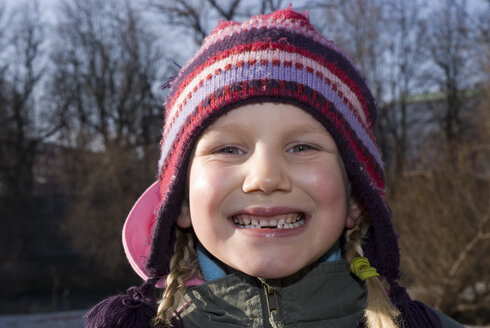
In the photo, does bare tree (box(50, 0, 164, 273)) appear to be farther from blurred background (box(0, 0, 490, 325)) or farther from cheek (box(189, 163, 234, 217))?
cheek (box(189, 163, 234, 217))

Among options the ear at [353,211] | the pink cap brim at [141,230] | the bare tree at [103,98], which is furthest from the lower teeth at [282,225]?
the bare tree at [103,98]

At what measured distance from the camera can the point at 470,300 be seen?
27.5 feet

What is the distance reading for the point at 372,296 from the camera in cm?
165

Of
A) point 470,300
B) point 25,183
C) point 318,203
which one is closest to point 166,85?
point 318,203

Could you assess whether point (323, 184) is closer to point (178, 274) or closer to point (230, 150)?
point (230, 150)

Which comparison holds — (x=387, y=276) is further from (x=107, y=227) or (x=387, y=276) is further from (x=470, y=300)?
(x=107, y=227)

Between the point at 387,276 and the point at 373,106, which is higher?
the point at 373,106

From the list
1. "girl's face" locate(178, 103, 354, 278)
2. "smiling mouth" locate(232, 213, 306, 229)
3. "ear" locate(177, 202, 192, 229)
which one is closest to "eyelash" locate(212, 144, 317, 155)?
"girl's face" locate(178, 103, 354, 278)

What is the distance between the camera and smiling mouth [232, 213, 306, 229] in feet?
4.93

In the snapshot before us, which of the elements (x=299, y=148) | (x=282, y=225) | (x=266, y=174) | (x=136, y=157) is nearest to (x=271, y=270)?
(x=282, y=225)

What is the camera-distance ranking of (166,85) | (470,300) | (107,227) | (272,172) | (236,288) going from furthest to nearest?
1. (107,227)
2. (470,300)
3. (166,85)
4. (236,288)
5. (272,172)

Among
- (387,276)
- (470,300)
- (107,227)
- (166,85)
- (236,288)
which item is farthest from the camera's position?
(107,227)

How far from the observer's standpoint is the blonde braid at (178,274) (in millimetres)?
1614

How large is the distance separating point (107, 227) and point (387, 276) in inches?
561
